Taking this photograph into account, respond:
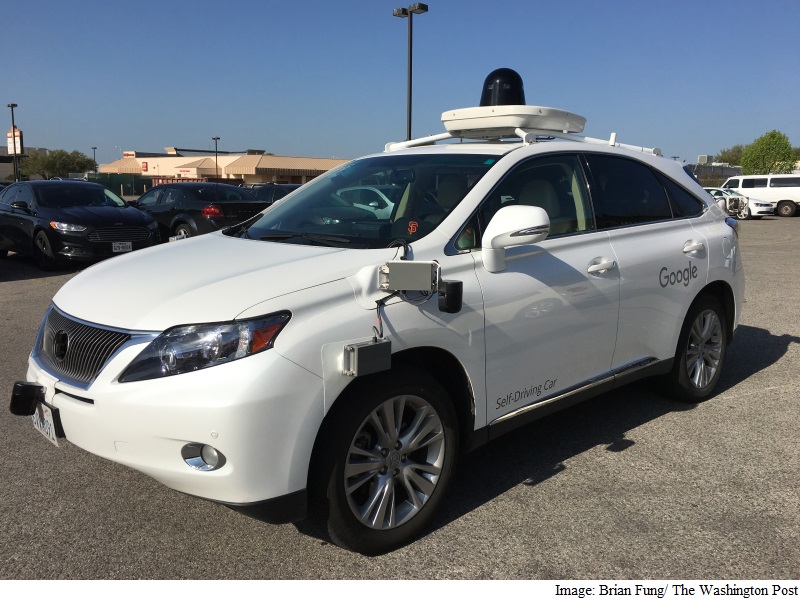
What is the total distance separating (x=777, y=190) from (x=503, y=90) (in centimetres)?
3112

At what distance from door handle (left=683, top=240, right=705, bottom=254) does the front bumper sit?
115 inches

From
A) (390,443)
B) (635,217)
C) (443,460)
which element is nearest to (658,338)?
(635,217)

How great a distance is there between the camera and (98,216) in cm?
1175

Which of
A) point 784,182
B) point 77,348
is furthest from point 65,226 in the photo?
point 784,182

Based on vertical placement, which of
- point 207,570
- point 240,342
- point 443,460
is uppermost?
point 240,342

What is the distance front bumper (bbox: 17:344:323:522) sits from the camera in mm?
2531

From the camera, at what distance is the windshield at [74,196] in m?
12.2

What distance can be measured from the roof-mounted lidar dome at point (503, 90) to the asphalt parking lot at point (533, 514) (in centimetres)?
217

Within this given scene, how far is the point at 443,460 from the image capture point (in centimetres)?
317

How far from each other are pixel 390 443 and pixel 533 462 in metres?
1.28

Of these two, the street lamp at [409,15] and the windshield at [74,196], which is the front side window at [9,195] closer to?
the windshield at [74,196]

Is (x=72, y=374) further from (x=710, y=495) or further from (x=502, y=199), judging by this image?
(x=710, y=495)

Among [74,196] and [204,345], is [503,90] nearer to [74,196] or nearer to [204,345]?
[204,345]

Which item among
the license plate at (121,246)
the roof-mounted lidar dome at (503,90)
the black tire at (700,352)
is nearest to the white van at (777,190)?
the license plate at (121,246)
